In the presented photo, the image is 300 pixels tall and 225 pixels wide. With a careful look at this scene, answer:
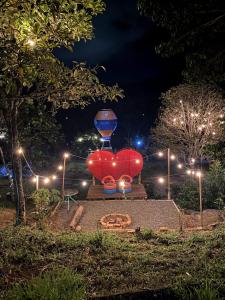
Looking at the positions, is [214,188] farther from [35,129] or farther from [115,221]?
[35,129]

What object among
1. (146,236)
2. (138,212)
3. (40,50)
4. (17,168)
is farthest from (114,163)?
(40,50)

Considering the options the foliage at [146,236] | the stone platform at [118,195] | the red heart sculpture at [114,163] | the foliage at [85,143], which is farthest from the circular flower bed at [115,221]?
the foliage at [85,143]

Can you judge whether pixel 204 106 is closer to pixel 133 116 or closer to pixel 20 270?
pixel 20 270

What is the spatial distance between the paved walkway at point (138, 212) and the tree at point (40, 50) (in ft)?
10.3

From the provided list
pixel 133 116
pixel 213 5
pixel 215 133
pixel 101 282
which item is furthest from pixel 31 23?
pixel 133 116

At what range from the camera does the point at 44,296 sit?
459cm

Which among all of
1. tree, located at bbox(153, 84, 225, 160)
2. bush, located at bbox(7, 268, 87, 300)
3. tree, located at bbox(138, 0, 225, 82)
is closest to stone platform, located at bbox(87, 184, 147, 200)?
tree, located at bbox(153, 84, 225, 160)

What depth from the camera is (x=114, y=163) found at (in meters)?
19.0

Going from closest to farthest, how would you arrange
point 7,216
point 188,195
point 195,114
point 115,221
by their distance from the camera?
point 115,221 < point 7,216 < point 188,195 < point 195,114

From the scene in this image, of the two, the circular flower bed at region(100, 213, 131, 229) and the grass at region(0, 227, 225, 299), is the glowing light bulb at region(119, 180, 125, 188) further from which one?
the grass at region(0, 227, 225, 299)

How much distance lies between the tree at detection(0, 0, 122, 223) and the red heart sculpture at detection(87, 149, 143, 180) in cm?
691

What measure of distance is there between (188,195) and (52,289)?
46.5ft

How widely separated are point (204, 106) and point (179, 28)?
12.4 meters

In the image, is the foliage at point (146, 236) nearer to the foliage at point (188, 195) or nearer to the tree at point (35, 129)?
the foliage at point (188, 195)
